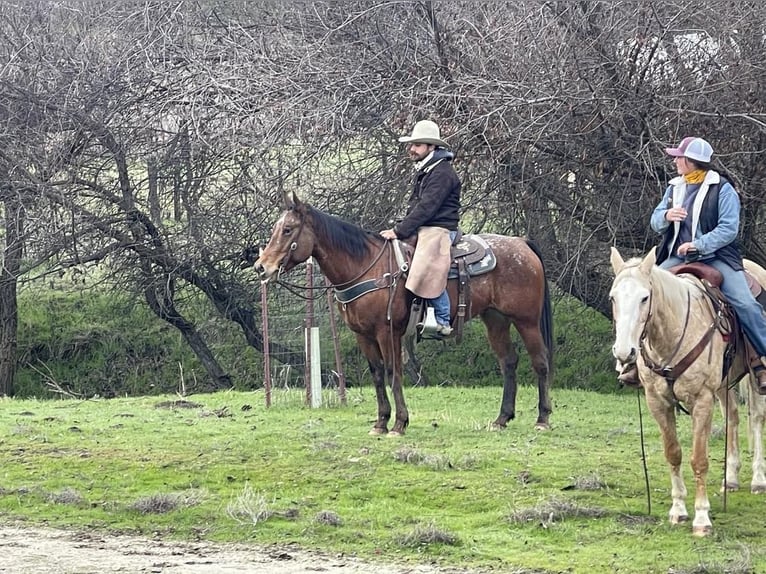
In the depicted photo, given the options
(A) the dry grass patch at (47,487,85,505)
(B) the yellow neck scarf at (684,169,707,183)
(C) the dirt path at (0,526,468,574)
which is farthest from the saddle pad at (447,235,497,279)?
(C) the dirt path at (0,526,468,574)

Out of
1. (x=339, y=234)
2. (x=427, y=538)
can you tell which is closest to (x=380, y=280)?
(x=339, y=234)

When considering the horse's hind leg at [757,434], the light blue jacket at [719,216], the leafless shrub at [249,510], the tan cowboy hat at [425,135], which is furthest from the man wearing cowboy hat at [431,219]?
the leafless shrub at [249,510]

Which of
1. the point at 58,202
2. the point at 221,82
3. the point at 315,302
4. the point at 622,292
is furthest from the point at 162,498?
the point at 58,202

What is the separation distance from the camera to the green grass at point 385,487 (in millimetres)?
6914

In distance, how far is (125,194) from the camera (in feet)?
53.5

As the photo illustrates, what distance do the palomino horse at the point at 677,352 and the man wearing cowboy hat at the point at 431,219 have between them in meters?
2.99

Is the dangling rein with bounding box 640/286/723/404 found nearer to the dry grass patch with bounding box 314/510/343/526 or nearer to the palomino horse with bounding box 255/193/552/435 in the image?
the dry grass patch with bounding box 314/510/343/526

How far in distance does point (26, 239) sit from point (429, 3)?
6.20 metres

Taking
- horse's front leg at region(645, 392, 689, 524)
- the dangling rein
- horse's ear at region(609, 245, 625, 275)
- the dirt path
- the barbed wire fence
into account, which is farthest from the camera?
the barbed wire fence

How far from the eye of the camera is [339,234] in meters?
10.3

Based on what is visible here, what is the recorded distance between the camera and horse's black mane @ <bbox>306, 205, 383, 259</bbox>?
1032cm

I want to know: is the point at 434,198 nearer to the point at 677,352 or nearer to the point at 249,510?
the point at 677,352

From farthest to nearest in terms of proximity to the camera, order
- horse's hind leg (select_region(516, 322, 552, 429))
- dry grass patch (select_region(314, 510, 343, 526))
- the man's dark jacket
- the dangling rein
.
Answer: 1. horse's hind leg (select_region(516, 322, 552, 429))
2. the man's dark jacket
3. dry grass patch (select_region(314, 510, 343, 526))
4. the dangling rein

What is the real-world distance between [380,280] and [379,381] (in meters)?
0.92
